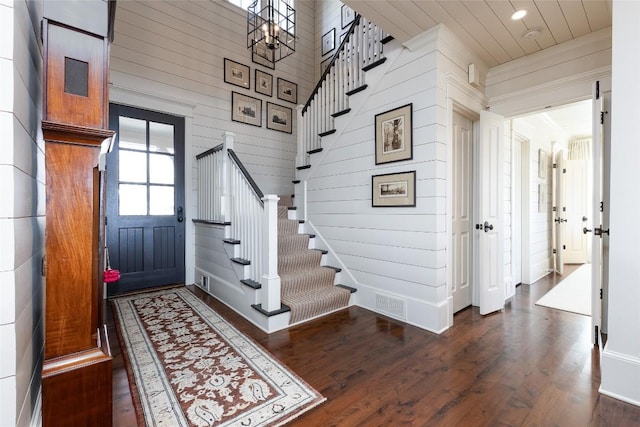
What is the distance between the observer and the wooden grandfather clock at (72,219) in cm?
115

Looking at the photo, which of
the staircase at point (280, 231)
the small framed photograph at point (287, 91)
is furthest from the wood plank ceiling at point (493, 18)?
the small framed photograph at point (287, 91)

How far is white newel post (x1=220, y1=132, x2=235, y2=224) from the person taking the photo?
338 cm

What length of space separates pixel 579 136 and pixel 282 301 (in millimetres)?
7436

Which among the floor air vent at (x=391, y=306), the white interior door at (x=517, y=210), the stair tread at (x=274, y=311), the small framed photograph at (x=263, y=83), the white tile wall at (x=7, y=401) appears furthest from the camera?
the small framed photograph at (x=263, y=83)

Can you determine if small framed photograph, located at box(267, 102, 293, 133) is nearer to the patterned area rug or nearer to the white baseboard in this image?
the patterned area rug

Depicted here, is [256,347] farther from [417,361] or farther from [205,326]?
[417,361]

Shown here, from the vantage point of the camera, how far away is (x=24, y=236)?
120 cm

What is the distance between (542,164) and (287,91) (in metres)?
4.47

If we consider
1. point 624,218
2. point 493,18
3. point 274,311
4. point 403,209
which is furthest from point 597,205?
point 274,311

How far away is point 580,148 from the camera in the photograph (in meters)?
6.53

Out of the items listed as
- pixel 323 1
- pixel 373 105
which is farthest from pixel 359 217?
pixel 323 1

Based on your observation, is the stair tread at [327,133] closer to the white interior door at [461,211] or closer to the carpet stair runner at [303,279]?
the carpet stair runner at [303,279]

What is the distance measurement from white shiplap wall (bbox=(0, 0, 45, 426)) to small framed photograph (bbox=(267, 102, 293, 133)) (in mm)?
3566

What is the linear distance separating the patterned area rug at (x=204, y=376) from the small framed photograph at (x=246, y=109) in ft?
9.98
